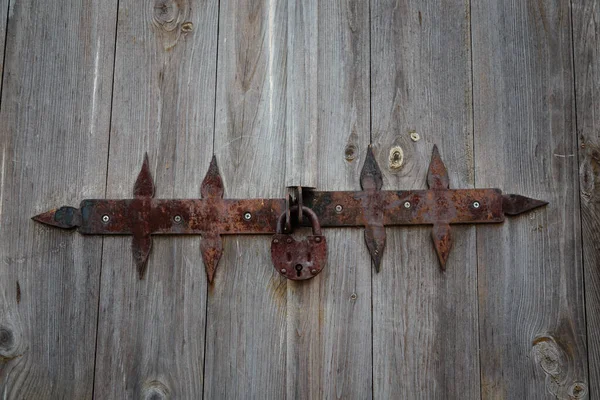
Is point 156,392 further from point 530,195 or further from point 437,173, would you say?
point 530,195

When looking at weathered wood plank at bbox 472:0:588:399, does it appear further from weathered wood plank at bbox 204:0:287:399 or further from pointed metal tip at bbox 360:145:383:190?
weathered wood plank at bbox 204:0:287:399

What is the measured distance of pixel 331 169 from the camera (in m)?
1.05

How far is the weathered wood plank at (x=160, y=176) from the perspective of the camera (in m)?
1.01

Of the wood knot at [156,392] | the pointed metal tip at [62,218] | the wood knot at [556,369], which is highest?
the pointed metal tip at [62,218]

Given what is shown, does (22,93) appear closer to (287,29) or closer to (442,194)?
(287,29)

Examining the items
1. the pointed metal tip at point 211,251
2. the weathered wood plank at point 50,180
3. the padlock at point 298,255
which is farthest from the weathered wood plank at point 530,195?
the weathered wood plank at point 50,180

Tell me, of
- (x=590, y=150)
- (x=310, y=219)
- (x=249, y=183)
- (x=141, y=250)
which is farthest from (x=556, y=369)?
(x=141, y=250)

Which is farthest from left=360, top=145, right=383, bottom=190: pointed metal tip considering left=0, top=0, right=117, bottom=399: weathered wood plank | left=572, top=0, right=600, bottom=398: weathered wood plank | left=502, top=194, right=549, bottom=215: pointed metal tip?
left=0, top=0, right=117, bottom=399: weathered wood plank

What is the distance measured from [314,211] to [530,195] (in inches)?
15.9

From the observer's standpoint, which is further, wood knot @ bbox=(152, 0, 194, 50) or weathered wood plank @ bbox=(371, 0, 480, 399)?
wood knot @ bbox=(152, 0, 194, 50)

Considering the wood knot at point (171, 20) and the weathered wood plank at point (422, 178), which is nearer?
the weathered wood plank at point (422, 178)

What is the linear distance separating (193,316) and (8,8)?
71 cm

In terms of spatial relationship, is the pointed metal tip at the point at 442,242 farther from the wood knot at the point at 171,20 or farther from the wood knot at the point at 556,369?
the wood knot at the point at 171,20

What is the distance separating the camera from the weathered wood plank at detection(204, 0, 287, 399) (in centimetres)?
101
